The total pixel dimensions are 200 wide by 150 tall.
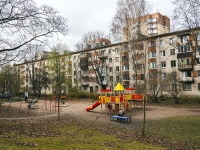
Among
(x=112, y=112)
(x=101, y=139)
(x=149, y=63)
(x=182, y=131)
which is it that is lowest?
(x=112, y=112)

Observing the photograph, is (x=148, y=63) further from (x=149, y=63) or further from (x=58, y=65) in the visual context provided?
(x=58, y=65)

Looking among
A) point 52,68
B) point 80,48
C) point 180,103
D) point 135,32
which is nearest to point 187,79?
point 180,103

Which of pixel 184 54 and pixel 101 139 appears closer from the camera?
pixel 101 139

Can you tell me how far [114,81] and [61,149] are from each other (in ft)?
137

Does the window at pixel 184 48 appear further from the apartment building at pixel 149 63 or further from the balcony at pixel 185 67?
the balcony at pixel 185 67

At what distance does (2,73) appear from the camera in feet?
169

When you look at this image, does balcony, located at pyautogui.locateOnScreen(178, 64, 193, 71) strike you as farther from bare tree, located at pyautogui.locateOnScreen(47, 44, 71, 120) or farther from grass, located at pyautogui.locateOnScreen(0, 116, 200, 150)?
bare tree, located at pyautogui.locateOnScreen(47, 44, 71, 120)

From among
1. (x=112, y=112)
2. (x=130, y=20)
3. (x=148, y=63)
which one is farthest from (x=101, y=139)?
(x=148, y=63)

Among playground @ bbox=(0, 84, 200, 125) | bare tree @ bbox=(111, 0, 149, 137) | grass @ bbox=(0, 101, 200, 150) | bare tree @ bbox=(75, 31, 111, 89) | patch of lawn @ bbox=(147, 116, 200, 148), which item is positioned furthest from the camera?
bare tree @ bbox=(75, 31, 111, 89)

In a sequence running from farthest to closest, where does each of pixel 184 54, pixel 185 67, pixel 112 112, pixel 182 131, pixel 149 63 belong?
1. pixel 149 63
2. pixel 184 54
3. pixel 185 67
4. pixel 112 112
5. pixel 182 131

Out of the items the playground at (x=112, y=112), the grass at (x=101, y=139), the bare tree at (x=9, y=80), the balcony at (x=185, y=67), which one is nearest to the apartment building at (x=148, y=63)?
the balcony at (x=185, y=67)

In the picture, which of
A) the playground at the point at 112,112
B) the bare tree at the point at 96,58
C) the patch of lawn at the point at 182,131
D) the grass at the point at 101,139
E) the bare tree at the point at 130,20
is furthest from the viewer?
the bare tree at the point at 96,58

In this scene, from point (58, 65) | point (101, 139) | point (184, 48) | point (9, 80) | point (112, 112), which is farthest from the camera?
point (9, 80)

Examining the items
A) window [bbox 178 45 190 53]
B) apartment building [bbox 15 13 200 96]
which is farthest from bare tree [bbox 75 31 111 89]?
window [bbox 178 45 190 53]
